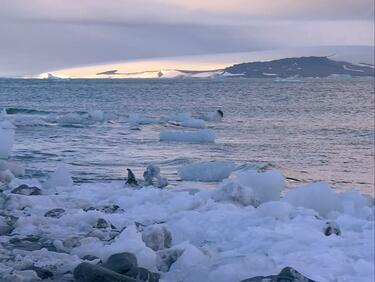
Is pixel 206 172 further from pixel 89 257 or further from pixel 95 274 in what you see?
pixel 95 274

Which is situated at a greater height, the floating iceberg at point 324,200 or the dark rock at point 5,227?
the dark rock at point 5,227

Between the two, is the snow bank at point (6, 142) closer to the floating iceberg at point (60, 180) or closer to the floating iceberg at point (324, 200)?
the floating iceberg at point (60, 180)

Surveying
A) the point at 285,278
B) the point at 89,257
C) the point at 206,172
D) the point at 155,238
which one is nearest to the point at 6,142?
the point at 206,172

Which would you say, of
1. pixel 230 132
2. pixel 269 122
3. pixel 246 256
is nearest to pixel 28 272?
pixel 246 256

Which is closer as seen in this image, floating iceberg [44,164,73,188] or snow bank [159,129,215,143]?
floating iceberg [44,164,73,188]

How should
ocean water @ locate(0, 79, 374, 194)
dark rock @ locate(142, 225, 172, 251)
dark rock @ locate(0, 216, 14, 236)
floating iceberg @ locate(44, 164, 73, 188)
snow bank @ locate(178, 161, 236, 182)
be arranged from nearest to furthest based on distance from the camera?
dark rock @ locate(142, 225, 172, 251), dark rock @ locate(0, 216, 14, 236), floating iceberg @ locate(44, 164, 73, 188), snow bank @ locate(178, 161, 236, 182), ocean water @ locate(0, 79, 374, 194)

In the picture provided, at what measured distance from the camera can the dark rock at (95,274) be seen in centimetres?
620

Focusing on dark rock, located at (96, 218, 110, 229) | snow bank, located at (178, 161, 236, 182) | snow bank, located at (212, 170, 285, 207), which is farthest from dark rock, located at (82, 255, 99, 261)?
snow bank, located at (178, 161, 236, 182)

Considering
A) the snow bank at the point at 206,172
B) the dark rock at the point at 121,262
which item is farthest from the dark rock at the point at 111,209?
the snow bank at the point at 206,172

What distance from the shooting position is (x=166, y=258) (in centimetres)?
725

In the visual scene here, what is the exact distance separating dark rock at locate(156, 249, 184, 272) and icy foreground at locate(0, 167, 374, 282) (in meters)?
0.01

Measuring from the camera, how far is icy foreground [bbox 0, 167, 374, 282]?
23.4 feet

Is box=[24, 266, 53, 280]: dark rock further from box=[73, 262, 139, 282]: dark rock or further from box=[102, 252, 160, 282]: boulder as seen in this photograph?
box=[102, 252, 160, 282]: boulder

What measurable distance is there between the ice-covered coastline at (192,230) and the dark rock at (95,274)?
0.87 feet
